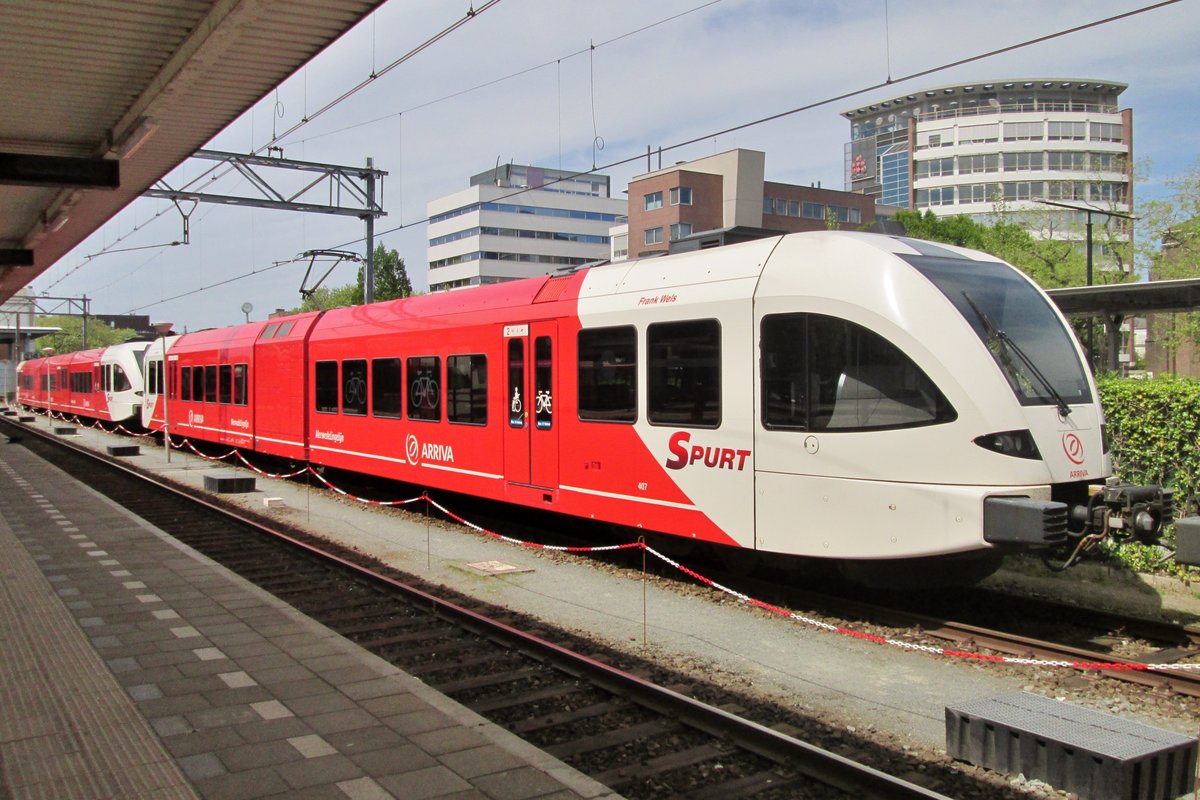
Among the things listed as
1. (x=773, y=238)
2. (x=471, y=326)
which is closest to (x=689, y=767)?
(x=773, y=238)

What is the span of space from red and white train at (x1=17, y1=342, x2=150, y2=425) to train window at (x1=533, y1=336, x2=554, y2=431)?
2531 cm

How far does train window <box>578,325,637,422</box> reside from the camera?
950cm

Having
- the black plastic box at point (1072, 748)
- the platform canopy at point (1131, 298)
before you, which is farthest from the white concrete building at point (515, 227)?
the black plastic box at point (1072, 748)

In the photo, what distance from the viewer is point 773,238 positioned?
8570 millimetres

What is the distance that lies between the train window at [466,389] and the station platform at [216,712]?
3893 millimetres

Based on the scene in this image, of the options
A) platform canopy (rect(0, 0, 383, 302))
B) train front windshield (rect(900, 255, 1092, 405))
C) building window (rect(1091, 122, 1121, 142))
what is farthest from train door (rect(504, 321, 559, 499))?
building window (rect(1091, 122, 1121, 142))

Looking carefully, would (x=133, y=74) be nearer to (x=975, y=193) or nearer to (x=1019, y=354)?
(x=1019, y=354)

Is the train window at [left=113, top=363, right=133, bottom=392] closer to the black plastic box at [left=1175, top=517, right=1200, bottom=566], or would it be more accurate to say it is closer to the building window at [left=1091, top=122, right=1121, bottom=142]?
the black plastic box at [left=1175, top=517, right=1200, bottom=566]

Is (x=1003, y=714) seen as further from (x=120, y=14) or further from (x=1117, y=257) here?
(x=1117, y=257)

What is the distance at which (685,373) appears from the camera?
883 cm

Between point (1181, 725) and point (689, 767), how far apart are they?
3062 millimetres

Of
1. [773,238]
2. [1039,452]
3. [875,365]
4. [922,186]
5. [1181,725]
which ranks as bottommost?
[1181,725]

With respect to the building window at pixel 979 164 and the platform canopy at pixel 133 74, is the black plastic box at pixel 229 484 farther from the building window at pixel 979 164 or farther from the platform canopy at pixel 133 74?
the building window at pixel 979 164

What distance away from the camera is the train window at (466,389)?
1194 cm
